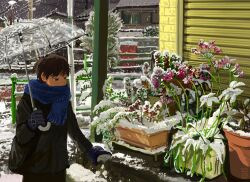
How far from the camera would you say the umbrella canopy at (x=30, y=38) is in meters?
5.30

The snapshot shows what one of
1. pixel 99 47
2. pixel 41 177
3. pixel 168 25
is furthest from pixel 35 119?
pixel 168 25

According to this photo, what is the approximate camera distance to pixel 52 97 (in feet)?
13.1

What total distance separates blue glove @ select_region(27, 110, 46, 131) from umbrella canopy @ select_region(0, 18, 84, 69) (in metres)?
1.22

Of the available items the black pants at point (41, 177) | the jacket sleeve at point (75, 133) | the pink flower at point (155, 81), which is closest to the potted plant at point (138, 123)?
the pink flower at point (155, 81)

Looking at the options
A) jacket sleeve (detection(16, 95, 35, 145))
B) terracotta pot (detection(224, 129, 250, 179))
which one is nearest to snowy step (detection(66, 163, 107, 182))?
terracotta pot (detection(224, 129, 250, 179))

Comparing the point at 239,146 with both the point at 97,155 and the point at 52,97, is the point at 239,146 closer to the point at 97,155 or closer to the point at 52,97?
the point at 97,155

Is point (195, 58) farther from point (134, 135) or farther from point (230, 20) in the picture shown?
point (134, 135)

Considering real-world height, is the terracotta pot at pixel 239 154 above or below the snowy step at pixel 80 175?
above

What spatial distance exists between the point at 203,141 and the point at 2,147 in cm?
419

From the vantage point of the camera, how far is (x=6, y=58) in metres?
5.50

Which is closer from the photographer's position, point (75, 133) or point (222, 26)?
point (75, 133)

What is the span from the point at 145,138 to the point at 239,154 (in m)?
1.64

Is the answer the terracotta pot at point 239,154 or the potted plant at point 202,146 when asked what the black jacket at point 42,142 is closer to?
the potted plant at point 202,146

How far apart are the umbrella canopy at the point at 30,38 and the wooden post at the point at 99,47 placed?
115cm
